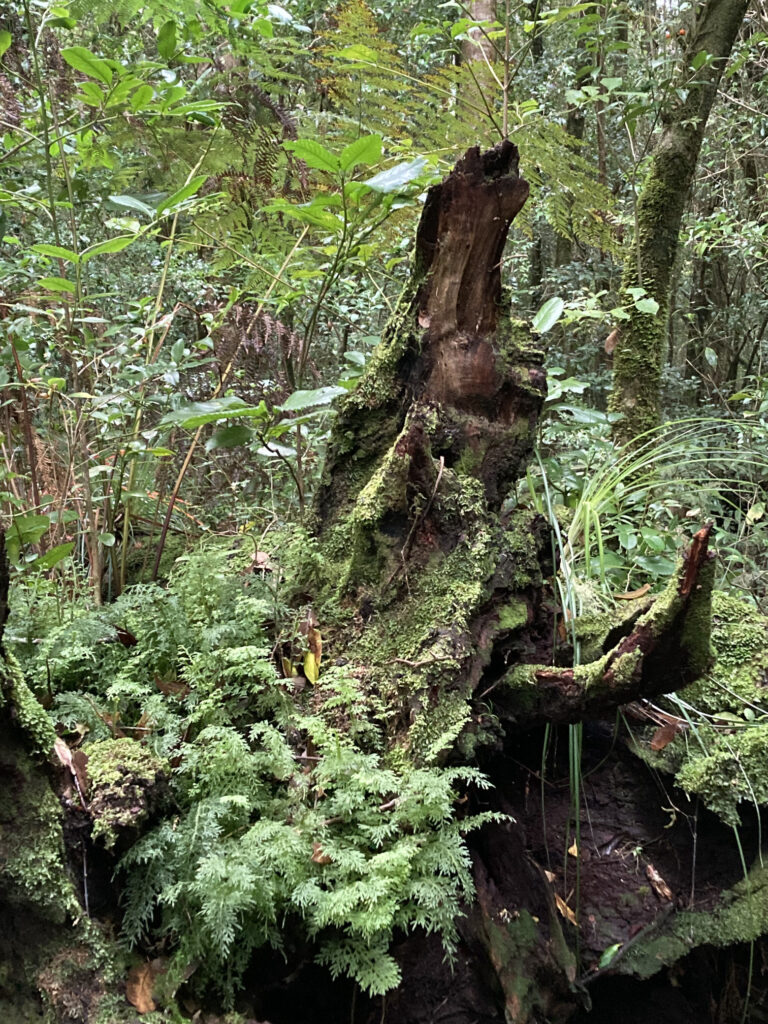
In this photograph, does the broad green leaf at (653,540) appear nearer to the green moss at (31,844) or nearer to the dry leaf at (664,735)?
the dry leaf at (664,735)

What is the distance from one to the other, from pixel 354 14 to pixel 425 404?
2145 millimetres

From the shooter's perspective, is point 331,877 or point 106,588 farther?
point 106,588

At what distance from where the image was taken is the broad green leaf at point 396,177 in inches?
67.2

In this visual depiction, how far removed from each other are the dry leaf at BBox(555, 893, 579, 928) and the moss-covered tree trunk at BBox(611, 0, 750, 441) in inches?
109

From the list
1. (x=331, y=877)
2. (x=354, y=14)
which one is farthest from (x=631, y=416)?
(x=331, y=877)

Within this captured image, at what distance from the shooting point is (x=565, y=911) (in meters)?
1.61

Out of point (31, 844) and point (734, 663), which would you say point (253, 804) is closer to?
point (31, 844)

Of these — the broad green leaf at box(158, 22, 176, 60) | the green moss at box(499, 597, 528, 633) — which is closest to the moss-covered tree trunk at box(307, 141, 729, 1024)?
the green moss at box(499, 597, 528, 633)

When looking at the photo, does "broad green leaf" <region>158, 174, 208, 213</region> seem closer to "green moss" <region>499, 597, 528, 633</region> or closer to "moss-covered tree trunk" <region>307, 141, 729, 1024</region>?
"moss-covered tree trunk" <region>307, 141, 729, 1024</region>

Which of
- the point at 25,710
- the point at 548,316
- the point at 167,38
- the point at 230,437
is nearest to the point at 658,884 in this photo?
the point at 25,710

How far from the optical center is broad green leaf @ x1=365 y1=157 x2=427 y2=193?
171 cm

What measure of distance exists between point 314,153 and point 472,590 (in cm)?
123

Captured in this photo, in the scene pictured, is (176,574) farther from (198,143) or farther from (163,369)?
(198,143)

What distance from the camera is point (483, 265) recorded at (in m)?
1.99
